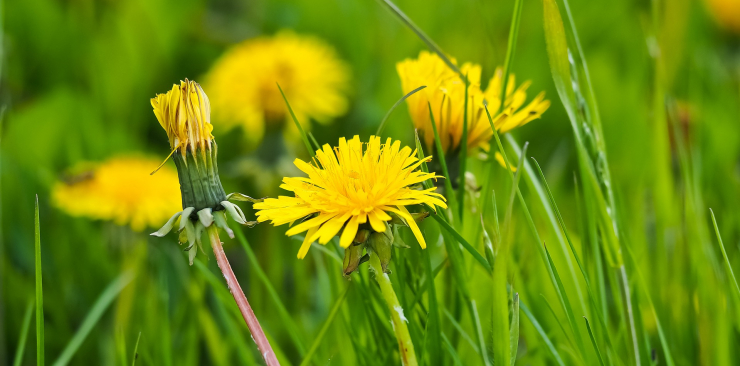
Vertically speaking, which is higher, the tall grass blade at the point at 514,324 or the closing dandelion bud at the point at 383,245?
the closing dandelion bud at the point at 383,245

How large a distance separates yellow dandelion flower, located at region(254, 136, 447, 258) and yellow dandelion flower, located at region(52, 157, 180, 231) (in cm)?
45

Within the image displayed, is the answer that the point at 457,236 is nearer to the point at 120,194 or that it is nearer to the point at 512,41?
the point at 512,41

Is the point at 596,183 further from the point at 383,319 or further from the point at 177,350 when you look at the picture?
the point at 177,350

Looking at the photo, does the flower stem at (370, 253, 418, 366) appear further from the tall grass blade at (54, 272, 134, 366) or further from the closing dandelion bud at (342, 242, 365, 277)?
the tall grass blade at (54, 272, 134, 366)

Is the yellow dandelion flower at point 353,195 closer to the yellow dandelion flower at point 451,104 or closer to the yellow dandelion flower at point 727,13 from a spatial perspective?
the yellow dandelion flower at point 451,104

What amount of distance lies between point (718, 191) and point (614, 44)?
535mm

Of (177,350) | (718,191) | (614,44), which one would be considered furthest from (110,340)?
(614,44)

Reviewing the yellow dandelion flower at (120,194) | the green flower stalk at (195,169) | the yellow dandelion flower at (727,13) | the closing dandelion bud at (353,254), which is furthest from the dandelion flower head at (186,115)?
the yellow dandelion flower at (727,13)

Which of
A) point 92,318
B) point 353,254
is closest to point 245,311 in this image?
point 353,254

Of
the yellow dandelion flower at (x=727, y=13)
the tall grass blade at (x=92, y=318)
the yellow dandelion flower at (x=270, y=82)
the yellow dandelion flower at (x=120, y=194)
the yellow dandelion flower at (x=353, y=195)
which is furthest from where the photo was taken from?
the yellow dandelion flower at (x=727, y=13)

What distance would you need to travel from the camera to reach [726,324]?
Result: 0.44 m

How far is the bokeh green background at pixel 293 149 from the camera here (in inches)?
21.9

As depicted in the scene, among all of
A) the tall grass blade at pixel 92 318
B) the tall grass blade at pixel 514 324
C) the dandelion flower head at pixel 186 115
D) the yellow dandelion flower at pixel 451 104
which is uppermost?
the dandelion flower head at pixel 186 115

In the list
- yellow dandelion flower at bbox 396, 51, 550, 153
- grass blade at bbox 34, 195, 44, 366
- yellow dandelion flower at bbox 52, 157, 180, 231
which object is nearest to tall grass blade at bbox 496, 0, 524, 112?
yellow dandelion flower at bbox 396, 51, 550, 153
